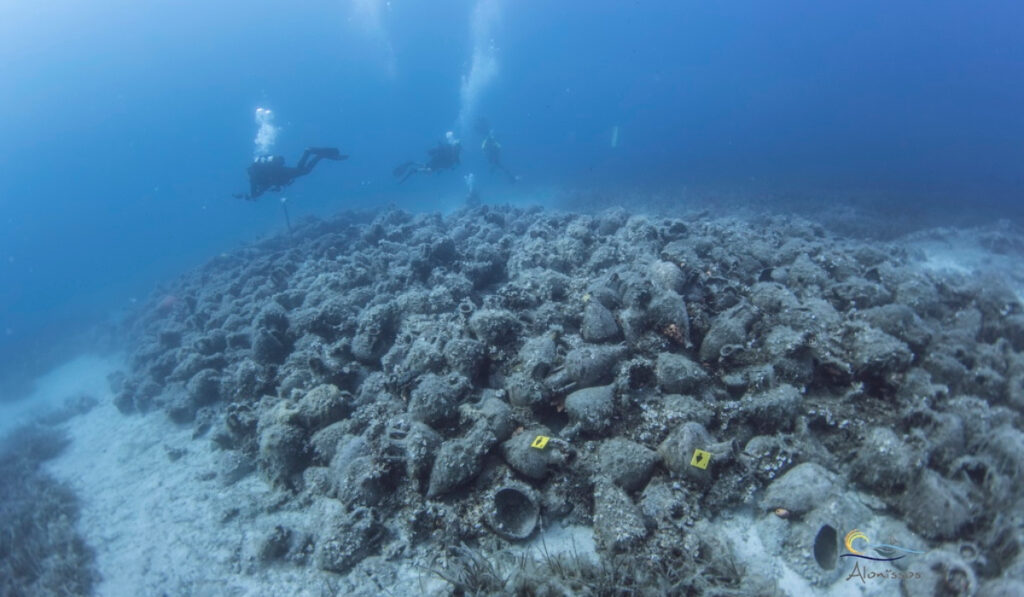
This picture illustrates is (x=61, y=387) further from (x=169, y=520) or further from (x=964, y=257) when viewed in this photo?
(x=964, y=257)

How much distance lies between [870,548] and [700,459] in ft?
5.32

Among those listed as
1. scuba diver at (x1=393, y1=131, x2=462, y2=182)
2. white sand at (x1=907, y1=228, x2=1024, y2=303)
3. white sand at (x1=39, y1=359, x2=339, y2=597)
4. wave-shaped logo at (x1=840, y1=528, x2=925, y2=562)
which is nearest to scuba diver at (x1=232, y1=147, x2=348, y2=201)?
scuba diver at (x1=393, y1=131, x2=462, y2=182)

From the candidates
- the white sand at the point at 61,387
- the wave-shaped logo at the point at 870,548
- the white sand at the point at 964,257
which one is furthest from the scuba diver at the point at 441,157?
the wave-shaped logo at the point at 870,548

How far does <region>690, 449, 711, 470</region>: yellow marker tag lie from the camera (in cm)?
453

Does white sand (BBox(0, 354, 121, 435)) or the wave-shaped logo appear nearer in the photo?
the wave-shaped logo

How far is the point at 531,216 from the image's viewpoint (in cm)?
1789

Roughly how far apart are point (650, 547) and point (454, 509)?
2252 mm

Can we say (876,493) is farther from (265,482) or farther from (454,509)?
(265,482)

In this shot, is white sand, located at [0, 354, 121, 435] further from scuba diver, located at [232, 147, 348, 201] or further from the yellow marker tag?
the yellow marker tag

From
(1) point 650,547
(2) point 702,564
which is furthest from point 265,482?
(2) point 702,564

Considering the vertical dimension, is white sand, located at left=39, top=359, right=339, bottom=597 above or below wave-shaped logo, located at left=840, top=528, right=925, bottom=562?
below

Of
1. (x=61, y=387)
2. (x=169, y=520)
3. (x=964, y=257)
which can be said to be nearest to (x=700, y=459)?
(x=169, y=520)
